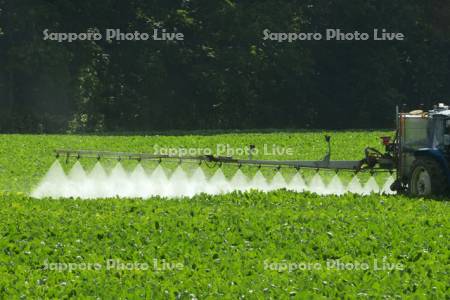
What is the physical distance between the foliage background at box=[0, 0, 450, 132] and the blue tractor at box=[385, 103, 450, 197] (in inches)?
1429

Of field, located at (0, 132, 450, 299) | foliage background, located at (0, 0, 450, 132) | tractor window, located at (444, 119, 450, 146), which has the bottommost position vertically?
field, located at (0, 132, 450, 299)

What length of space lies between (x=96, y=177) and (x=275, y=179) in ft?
14.9

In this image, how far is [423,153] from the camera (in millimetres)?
23281

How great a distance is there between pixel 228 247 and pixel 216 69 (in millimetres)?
48180

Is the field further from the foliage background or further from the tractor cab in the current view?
the foliage background

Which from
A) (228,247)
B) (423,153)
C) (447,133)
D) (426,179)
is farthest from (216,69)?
(228,247)

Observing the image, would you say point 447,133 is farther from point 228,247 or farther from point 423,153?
point 228,247

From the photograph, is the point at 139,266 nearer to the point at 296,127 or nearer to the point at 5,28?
the point at 5,28

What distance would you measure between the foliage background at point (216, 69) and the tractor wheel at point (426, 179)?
37574 millimetres

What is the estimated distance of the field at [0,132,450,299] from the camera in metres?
14.1

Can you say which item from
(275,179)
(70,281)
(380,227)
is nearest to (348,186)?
(275,179)

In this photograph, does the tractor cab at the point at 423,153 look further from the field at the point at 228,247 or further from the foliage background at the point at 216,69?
the foliage background at the point at 216,69

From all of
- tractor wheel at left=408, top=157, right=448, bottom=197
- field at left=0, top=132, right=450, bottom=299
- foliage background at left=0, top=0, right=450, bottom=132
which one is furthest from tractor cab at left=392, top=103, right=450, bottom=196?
foliage background at left=0, top=0, right=450, bottom=132

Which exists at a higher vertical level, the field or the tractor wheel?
the tractor wheel
